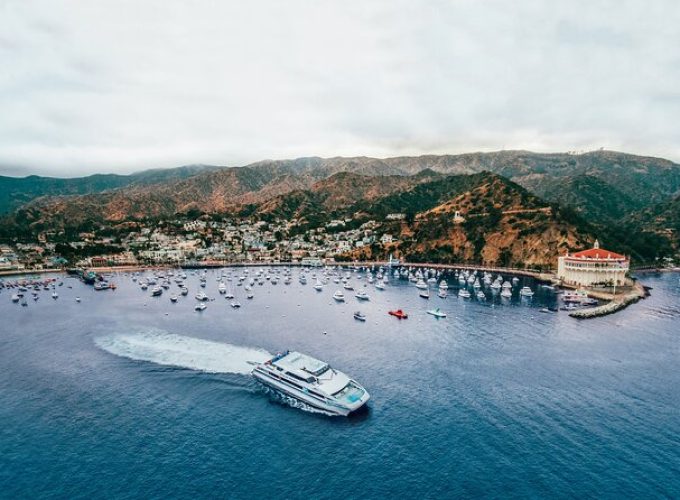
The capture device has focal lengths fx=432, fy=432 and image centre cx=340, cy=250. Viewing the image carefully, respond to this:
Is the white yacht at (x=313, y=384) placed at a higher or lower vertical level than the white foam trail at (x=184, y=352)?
higher

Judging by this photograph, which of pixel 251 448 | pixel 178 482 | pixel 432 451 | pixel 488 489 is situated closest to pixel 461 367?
pixel 432 451

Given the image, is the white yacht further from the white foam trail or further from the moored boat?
the moored boat

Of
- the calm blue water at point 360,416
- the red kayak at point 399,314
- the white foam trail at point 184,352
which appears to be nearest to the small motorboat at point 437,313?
the red kayak at point 399,314

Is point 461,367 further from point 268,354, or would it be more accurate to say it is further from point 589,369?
point 268,354

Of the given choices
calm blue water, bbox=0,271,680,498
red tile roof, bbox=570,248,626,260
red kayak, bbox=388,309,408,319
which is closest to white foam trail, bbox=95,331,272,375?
calm blue water, bbox=0,271,680,498

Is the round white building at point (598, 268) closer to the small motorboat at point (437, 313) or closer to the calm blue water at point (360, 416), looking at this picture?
the calm blue water at point (360, 416)
